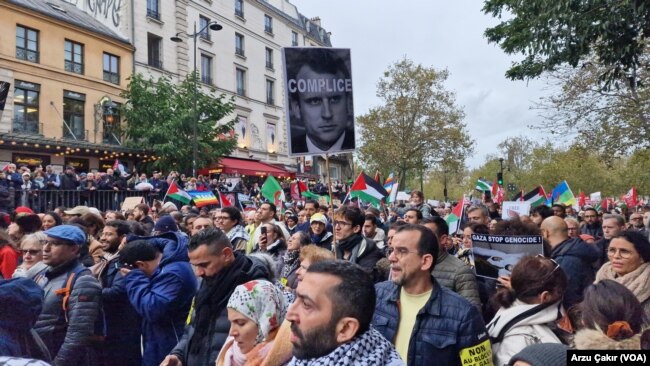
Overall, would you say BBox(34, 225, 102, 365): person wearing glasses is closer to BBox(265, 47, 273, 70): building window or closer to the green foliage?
the green foliage

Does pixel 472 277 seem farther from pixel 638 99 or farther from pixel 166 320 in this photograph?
pixel 638 99

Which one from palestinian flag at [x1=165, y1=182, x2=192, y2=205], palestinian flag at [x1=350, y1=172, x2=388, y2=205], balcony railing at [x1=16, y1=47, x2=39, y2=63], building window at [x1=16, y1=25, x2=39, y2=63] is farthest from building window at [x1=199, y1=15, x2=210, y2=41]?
palestinian flag at [x1=350, y1=172, x2=388, y2=205]

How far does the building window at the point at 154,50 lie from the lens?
1211 inches

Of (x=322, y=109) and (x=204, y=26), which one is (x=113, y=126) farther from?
(x=322, y=109)

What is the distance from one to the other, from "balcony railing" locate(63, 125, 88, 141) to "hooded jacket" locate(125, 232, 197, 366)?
23.6 m

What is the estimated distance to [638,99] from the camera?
47.0 ft

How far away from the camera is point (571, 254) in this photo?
197 inches

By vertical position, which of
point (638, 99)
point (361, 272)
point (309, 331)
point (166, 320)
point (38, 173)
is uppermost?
point (638, 99)

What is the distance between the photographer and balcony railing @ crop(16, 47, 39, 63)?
2306 centimetres

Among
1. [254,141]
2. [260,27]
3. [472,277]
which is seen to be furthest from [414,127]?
[472,277]

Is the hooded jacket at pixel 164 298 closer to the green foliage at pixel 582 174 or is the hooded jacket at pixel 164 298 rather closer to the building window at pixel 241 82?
the green foliage at pixel 582 174

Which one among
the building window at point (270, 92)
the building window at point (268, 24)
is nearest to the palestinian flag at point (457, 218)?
the building window at point (270, 92)

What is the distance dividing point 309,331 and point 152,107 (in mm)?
25660

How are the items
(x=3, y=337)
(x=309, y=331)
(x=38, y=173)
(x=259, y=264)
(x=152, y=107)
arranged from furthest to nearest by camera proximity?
1. (x=152, y=107)
2. (x=38, y=173)
3. (x=259, y=264)
4. (x=3, y=337)
5. (x=309, y=331)
